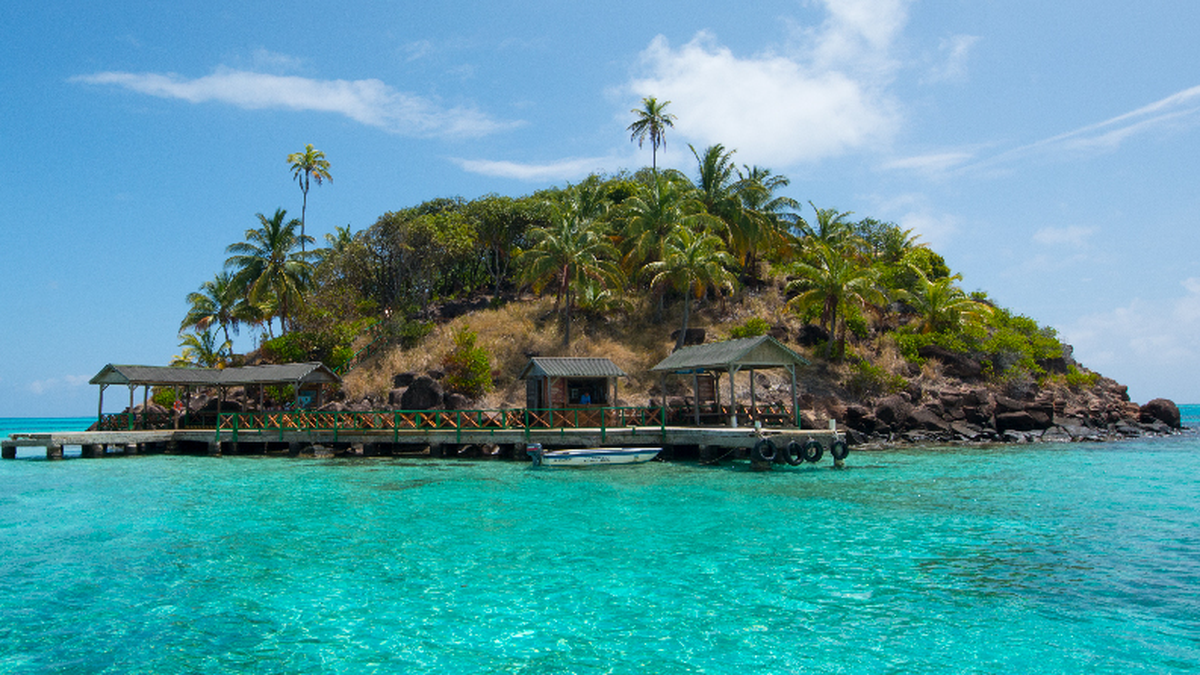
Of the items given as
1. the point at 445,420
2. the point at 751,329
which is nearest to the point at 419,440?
the point at 445,420

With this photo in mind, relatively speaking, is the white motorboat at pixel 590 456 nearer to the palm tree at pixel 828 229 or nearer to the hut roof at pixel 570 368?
the hut roof at pixel 570 368

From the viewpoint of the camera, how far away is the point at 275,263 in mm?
48000

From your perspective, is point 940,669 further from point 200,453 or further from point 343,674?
point 200,453

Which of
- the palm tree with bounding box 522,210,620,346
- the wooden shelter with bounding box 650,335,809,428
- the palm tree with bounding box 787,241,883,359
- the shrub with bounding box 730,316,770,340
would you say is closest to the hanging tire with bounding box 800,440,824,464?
the wooden shelter with bounding box 650,335,809,428

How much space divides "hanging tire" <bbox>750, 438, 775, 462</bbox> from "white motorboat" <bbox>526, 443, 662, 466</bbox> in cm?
417

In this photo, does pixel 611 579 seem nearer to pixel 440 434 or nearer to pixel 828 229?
pixel 440 434

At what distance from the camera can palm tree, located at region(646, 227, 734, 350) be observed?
142ft

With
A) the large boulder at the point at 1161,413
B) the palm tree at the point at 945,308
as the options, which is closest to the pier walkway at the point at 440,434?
the palm tree at the point at 945,308

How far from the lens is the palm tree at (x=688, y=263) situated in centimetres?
4338

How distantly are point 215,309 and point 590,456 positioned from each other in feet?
136

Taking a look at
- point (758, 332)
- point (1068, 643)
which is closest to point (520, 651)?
point (1068, 643)

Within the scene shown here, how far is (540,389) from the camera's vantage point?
110 ft

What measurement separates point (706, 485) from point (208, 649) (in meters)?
15.8

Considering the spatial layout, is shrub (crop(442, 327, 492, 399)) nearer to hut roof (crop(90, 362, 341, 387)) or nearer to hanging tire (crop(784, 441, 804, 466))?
hut roof (crop(90, 362, 341, 387))
